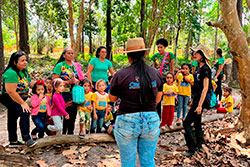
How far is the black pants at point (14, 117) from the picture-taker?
4129mm

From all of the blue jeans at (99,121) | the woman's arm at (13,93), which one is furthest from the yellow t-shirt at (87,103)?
the woman's arm at (13,93)

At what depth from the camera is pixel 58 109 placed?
4398 mm

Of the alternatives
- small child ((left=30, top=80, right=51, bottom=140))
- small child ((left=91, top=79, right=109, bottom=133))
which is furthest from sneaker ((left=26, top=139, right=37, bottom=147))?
small child ((left=91, top=79, right=109, bottom=133))

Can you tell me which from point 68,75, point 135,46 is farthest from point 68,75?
point 135,46

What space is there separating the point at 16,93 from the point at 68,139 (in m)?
1.41

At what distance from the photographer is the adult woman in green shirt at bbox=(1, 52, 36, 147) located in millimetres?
3898

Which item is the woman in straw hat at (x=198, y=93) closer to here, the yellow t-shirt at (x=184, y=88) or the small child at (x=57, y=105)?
the yellow t-shirt at (x=184, y=88)

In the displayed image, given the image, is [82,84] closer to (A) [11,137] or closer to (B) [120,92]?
(A) [11,137]

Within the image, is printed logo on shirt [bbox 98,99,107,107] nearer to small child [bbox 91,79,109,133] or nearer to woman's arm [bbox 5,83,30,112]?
small child [bbox 91,79,109,133]

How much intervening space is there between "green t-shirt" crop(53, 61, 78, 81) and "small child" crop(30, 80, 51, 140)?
427 millimetres

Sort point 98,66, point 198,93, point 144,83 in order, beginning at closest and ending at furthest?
1. point 144,83
2. point 198,93
3. point 98,66

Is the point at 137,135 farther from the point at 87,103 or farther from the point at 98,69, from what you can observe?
the point at 98,69

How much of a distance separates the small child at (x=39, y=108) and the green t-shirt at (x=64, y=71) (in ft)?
1.40

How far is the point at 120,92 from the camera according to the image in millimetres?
2594
